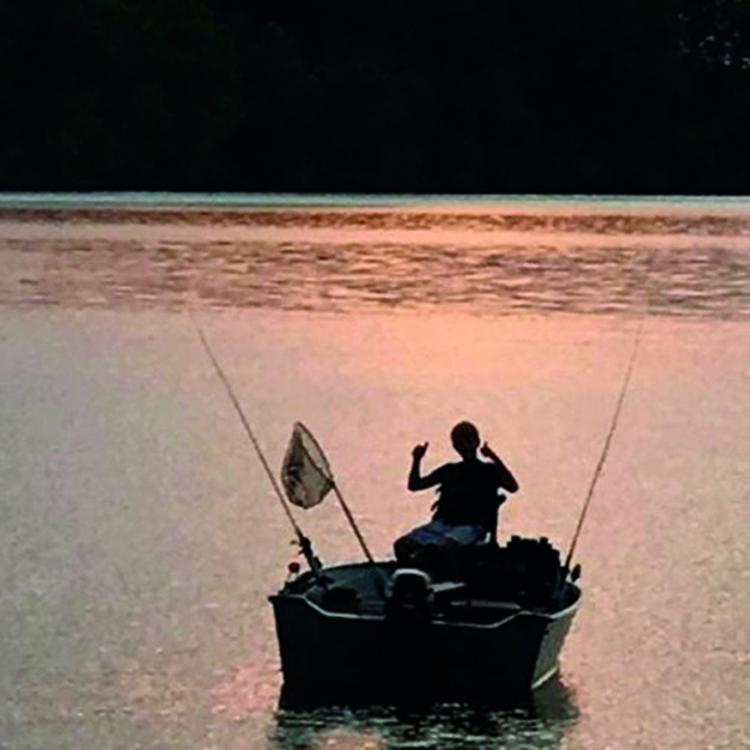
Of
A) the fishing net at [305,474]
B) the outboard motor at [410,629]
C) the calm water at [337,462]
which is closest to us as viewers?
the outboard motor at [410,629]

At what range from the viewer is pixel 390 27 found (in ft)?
284

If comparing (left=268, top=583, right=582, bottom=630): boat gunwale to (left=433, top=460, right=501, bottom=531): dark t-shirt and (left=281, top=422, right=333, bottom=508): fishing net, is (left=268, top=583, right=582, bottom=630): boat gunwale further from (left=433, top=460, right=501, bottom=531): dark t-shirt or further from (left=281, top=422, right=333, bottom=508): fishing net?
(left=281, top=422, right=333, bottom=508): fishing net

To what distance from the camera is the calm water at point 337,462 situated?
1420cm

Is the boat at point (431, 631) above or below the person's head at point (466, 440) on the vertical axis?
below

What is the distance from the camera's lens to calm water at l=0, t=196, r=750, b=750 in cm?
1420

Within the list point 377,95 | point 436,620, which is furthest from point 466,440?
point 377,95

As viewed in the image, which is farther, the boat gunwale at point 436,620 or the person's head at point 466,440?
the person's head at point 466,440

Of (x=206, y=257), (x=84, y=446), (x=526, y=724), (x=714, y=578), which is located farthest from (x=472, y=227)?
(x=526, y=724)

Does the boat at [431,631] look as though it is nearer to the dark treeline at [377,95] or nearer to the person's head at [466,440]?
the person's head at [466,440]

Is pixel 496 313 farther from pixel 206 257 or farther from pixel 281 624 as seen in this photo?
pixel 281 624

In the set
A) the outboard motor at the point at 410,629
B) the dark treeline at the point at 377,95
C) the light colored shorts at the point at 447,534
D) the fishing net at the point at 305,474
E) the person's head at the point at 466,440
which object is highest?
the person's head at the point at 466,440

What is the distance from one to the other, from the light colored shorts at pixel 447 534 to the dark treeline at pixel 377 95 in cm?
6291

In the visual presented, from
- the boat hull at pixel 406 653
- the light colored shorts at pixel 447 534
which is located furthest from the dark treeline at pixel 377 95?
the boat hull at pixel 406 653

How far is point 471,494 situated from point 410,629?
5.26 feet
